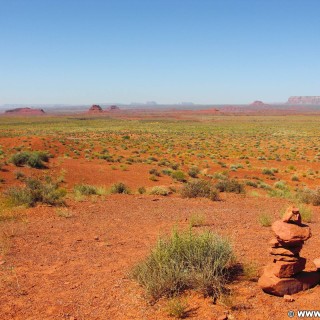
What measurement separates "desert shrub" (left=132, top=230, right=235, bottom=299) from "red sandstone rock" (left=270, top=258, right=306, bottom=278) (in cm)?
86

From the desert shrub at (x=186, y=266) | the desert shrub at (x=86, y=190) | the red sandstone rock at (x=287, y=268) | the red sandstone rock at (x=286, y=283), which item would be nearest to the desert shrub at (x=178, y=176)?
the desert shrub at (x=86, y=190)

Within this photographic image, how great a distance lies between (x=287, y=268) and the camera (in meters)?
5.39

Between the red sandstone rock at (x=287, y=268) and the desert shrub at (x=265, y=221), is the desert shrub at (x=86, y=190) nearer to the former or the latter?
the desert shrub at (x=265, y=221)

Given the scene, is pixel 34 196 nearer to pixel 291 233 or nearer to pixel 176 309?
pixel 176 309

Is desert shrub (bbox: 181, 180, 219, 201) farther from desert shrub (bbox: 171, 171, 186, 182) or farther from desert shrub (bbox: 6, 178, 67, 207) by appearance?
desert shrub (bbox: 171, 171, 186, 182)

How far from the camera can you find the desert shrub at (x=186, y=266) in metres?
5.55

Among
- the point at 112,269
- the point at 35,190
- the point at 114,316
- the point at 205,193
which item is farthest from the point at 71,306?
the point at 205,193

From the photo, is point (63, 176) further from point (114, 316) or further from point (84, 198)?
point (114, 316)

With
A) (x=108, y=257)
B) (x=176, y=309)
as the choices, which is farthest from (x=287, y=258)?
(x=108, y=257)

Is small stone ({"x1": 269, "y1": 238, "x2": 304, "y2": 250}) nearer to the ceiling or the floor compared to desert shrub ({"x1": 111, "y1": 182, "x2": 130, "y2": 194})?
nearer to the ceiling

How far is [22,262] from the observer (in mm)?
7438

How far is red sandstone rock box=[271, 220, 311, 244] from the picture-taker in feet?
17.8

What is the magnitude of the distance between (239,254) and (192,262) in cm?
172

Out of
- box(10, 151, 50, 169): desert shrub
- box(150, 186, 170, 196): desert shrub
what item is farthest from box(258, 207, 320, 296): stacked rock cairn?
box(10, 151, 50, 169): desert shrub
